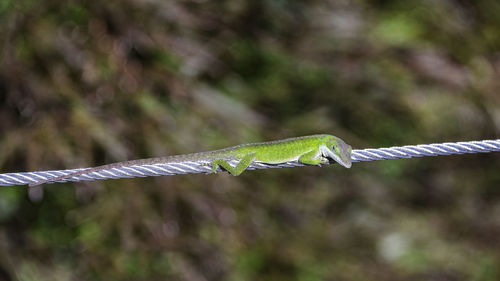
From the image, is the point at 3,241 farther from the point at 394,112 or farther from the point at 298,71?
the point at 394,112

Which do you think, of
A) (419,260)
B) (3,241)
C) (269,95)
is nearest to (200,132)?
(269,95)

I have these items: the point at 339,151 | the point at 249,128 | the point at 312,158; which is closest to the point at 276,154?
Result: the point at 312,158

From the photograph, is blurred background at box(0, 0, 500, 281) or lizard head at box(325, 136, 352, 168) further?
blurred background at box(0, 0, 500, 281)

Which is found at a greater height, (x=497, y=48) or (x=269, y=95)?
(x=497, y=48)

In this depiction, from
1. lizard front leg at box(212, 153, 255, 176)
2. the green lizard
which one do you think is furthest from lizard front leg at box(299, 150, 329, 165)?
lizard front leg at box(212, 153, 255, 176)

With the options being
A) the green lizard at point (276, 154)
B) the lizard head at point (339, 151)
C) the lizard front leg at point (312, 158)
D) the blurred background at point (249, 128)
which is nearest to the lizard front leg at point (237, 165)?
the green lizard at point (276, 154)

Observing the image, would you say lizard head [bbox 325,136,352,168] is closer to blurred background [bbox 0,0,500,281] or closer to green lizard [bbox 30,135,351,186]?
green lizard [bbox 30,135,351,186]

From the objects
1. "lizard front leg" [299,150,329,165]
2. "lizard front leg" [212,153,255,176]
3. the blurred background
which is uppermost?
the blurred background
